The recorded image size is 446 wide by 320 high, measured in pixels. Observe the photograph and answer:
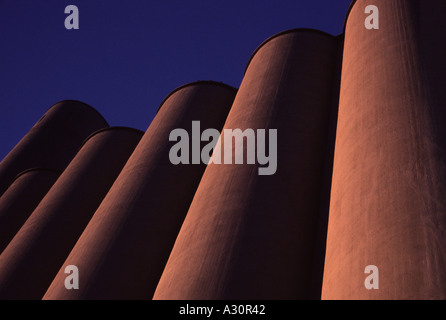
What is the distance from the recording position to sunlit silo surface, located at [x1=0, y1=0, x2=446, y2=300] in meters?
6.98

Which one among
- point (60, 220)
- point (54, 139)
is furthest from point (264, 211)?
point (54, 139)

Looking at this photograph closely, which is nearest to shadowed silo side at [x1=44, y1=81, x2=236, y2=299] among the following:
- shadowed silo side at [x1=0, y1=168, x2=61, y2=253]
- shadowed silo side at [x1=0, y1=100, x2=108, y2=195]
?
shadowed silo side at [x1=0, y1=168, x2=61, y2=253]

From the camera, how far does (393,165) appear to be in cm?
757

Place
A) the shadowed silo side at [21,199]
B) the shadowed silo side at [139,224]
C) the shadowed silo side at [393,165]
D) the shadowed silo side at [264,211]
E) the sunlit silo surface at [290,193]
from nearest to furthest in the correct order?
1. the shadowed silo side at [393,165]
2. the sunlit silo surface at [290,193]
3. the shadowed silo side at [264,211]
4. the shadowed silo side at [139,224]
5. the shadowed silo side at [21,199]

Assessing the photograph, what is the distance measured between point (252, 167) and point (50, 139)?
21.2 meters

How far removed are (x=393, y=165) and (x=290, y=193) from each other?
2.81 metres

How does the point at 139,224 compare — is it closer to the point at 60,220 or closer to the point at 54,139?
the point at 60,220

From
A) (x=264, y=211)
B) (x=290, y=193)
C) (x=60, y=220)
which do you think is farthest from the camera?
(x=60, y=220)

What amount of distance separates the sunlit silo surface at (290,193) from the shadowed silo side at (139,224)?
0.13 ft

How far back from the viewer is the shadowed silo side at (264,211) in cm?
843

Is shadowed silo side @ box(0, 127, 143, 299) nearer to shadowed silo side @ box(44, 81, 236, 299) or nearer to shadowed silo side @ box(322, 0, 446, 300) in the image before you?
shadowed silo side @ box(44, 81, 236, 299)

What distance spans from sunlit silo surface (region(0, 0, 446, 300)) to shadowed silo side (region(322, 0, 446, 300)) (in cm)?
2

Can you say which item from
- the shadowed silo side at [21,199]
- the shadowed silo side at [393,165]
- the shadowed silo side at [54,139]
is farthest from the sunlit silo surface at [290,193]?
the shadowed silo side at [54,139]

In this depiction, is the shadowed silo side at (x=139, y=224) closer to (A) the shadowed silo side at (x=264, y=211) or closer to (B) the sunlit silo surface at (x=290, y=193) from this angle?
(B) the sunlit silo surface at (x=290, y=193)
